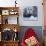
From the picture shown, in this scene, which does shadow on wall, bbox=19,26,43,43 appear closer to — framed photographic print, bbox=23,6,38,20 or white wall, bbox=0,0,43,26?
white wall, bbox=0,0,43,26

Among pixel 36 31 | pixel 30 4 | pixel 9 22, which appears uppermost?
pixel 30 4

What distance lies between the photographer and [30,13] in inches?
170

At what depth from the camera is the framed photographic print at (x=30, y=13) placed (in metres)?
4.30

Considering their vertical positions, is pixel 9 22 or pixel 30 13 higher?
pixel 30 13

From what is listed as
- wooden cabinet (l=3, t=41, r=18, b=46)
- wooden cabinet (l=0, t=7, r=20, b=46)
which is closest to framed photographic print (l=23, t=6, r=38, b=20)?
wooden cabinet (l=0, t=7, r=20, b=46)

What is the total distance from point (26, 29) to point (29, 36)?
27cm

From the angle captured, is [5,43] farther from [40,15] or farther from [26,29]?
[40,15]

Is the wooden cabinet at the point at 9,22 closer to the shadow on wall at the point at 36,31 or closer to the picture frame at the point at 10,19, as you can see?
the picture frame at the point at 10,19

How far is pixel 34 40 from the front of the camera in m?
4.04

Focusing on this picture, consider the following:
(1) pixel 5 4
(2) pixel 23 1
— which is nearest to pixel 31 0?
(2) pixel 23 1

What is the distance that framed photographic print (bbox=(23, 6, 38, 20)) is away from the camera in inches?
169

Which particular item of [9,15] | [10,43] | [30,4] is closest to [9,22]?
[9,15]

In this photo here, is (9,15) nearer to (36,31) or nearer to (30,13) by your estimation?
(30,13)

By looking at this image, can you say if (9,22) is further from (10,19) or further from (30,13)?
(30,13)
